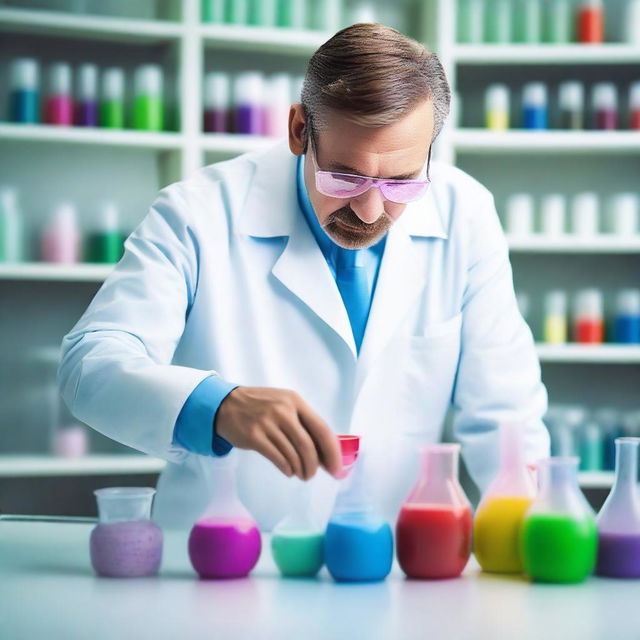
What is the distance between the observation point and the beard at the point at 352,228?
1.35m

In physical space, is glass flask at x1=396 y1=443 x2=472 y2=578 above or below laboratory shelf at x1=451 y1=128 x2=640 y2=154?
below

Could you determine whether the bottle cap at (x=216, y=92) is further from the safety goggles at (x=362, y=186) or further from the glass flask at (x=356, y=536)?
the glass flask at (x=356, y=536)

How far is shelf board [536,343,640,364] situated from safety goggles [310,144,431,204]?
185cm

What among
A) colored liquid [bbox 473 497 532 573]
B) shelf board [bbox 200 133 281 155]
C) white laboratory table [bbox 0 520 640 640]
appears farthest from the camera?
shelf board [bbox 200 133 281 155]

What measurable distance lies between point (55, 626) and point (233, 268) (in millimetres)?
783

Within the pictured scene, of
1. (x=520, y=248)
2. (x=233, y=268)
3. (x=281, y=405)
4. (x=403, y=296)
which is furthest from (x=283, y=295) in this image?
(x=520, y=248)

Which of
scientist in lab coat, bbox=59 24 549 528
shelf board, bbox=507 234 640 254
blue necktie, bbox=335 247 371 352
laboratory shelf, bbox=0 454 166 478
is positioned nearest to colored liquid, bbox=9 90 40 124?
laboratory shelf, bbox=0 454 166 478

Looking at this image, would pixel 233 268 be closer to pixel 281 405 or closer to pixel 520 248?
pixel 281 405

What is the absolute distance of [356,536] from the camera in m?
0.97

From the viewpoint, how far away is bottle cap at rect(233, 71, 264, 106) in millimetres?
2895

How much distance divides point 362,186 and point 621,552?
584 millimetres

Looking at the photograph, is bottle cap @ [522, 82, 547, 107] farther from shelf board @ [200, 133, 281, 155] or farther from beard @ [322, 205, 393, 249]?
beard @ [322, 205, 393, 249]

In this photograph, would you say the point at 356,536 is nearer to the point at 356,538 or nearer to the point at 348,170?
the point at 356,538

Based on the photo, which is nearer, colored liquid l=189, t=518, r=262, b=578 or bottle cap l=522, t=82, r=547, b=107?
colored liquid l=189, t=518, r=262, b=578
